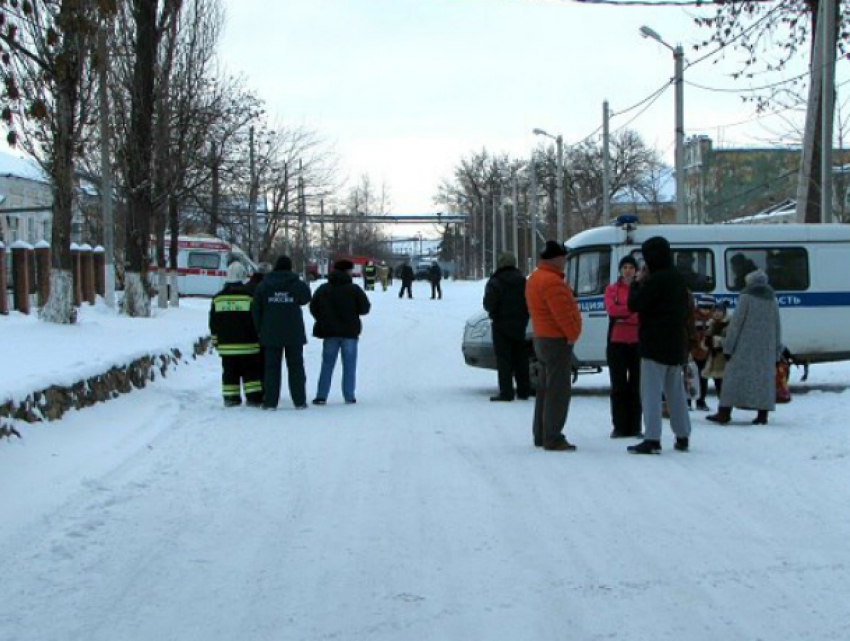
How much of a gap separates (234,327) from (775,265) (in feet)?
25.0

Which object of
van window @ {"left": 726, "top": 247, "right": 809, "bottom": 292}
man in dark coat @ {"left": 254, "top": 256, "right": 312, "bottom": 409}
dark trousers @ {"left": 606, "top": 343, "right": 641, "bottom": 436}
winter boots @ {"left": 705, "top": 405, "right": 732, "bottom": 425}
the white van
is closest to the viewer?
dark trousers @ {"left": 606, "top": 343, "right": 641, "bottom": 436}

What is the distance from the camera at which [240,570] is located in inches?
247

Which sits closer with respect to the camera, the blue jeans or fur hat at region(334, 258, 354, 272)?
the blue jeans

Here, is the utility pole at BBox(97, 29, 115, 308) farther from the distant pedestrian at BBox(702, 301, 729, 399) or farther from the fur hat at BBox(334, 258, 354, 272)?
the distant pedestrian at BBox(702, 301, 729, 399)

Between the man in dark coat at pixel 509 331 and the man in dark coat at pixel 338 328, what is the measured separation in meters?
1.64

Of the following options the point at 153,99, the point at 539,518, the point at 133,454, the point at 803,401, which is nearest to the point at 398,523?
the point at 539,518

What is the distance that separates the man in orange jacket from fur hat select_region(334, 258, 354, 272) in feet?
14.7

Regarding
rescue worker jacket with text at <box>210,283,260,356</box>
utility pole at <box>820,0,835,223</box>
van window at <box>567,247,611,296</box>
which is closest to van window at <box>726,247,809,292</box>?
van window at <box>567,247,611,296</box>

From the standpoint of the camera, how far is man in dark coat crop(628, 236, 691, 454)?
978 centimetres

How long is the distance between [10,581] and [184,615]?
1.21 meters

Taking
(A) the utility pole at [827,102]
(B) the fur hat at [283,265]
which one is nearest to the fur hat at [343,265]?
(B) the fur hat at [283,265]

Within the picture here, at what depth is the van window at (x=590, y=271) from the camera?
15.6 metres

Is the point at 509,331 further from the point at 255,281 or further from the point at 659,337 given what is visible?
the point at 659,337

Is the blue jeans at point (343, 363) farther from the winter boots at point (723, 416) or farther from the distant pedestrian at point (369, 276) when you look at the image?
the distant pedestrian at point (369, 276)
